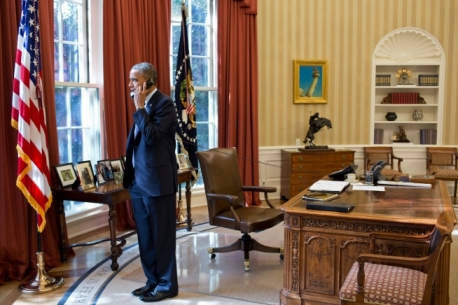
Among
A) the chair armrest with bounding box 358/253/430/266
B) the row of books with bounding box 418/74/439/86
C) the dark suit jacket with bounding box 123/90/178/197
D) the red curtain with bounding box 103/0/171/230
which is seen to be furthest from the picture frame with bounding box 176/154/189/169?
the row of books with bounding box 418/74/439/86

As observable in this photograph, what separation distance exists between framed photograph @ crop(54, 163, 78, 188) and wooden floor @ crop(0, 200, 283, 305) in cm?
71

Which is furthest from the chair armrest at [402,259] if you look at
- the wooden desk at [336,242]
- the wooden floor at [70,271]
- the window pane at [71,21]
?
the window pane at [71,21]

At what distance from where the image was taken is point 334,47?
7316 millimetres

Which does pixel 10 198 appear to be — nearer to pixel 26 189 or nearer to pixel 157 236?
pixel 26 189

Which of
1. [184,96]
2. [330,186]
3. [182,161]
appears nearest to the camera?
[330,186]

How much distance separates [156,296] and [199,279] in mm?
537

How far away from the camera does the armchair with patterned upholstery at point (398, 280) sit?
2.34 meters

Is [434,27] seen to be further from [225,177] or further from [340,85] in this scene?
[225,177]

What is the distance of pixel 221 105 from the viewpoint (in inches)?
259

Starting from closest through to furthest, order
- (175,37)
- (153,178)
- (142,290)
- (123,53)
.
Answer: (153,178) < (142,290) < (123,53) < (175,37)

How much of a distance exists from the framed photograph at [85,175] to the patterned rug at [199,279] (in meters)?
0.71

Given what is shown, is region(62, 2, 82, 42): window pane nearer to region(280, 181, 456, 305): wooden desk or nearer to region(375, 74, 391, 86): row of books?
region(280, 181, 456, 305): wooden desk

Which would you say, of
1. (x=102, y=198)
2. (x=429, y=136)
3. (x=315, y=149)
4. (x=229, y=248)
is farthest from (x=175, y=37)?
(x=429, y=136)

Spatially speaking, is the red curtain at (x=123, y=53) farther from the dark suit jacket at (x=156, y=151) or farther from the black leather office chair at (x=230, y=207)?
the dark suit jacket at (x=156, y=151)
